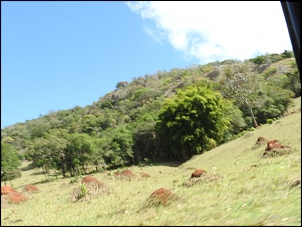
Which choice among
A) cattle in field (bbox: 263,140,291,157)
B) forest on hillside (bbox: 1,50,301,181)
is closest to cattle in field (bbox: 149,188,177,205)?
cattle in field (bbox: 263,140,291,157)

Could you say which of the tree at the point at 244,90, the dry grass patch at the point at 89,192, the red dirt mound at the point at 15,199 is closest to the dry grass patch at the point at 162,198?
the dry grass patch at the point at 89,192

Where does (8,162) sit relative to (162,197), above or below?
above

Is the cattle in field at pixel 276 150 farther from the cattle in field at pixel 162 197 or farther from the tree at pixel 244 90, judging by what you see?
the tree at pixel 244 90

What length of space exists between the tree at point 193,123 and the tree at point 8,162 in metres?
16.5

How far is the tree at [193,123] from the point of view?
36.8 meters

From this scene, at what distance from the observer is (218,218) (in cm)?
429

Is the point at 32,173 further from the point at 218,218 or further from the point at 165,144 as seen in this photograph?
the point at 218,218

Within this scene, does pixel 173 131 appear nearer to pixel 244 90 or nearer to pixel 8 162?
pixel 244 90

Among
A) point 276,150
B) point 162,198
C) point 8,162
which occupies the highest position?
point 8,162

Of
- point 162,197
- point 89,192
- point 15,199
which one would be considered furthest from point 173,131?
point 162,197

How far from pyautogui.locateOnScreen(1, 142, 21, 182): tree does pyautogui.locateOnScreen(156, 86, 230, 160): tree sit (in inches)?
649

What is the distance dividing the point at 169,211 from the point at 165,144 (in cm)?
3445

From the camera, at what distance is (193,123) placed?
37.3 m

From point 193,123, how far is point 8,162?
63.8 ft
